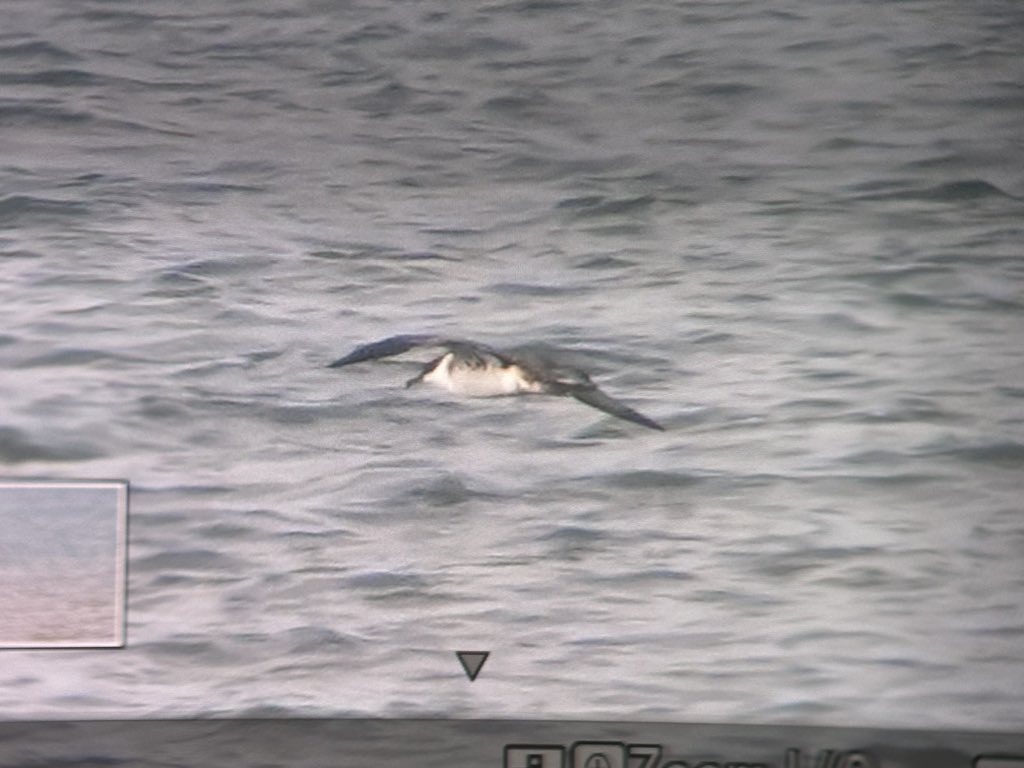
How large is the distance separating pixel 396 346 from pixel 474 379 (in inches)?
9.5

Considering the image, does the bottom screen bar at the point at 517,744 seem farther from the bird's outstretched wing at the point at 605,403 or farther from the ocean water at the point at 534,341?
the bird's outstretched wing at the point at 605,403

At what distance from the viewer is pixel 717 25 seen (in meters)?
5.23

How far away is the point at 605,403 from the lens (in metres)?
5.08

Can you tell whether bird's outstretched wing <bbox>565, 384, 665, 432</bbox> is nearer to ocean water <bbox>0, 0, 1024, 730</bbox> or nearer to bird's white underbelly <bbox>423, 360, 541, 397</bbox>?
ocean water <bbox>0, 0, 1024, 730</bbox>

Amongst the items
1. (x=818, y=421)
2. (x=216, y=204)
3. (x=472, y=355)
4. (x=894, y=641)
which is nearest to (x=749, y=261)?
(x=818, y=421)

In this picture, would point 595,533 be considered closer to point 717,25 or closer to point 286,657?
point 286,657

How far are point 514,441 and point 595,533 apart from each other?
0.35m

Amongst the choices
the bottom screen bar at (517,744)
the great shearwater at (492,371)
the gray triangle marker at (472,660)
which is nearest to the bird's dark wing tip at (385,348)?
the great shearwater at (492,371)

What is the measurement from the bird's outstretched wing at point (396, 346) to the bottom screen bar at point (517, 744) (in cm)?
102
